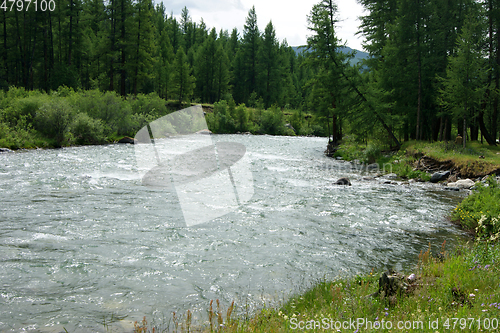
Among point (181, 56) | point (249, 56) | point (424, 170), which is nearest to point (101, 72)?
point (181, 56)

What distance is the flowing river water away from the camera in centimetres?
548

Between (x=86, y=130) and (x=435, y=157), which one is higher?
(x=86, y=130)

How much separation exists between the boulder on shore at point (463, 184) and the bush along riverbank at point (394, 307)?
11270 millimetres

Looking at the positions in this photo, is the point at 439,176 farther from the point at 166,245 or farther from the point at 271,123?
the point at 271,123

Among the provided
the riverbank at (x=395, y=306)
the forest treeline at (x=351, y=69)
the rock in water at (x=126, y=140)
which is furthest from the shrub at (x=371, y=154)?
the rock in water at (x=126, y=140)

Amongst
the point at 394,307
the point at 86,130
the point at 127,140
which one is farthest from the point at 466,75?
the point at 86,130

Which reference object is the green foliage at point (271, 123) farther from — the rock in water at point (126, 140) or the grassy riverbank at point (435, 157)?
the grassy riverbank at point (435, 157)

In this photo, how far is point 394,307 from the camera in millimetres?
4555

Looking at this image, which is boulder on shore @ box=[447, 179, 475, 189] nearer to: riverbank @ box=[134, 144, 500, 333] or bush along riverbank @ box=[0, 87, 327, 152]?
riverbank @ box=[134, 144, 500, 333]

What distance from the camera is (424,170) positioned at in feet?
67.0

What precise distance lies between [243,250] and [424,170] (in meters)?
16.7

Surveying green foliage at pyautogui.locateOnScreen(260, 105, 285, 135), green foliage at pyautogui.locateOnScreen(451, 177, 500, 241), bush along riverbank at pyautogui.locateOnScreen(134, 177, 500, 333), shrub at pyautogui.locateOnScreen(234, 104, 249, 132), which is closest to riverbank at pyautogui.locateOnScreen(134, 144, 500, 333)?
bush along riverbank at pyautogui.locateOnScreen(134, 177, 500, 333)

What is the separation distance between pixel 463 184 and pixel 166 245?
49.6ft

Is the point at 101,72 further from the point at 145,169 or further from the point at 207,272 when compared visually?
the point at 207,272
